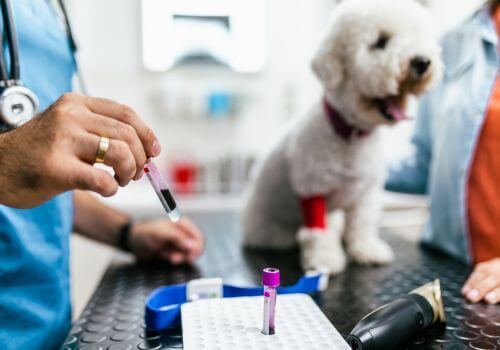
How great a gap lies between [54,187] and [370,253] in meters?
0.73

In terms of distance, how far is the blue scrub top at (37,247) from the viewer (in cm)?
57

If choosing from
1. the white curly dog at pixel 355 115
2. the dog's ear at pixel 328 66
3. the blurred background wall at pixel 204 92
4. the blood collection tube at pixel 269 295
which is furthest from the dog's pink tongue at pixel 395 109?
the blurred background wall at pixel 204 92

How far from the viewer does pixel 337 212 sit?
1036 mm

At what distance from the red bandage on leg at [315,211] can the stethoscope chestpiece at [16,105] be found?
22.2 inches

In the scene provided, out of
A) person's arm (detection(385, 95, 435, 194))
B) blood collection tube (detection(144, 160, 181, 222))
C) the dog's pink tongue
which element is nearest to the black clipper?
blood collection tube (detection(144, 160, 181, 222))

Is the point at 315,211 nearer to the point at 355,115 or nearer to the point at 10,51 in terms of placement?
the point at 355,115

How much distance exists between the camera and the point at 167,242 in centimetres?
91

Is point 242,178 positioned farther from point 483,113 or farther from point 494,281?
point 494,281

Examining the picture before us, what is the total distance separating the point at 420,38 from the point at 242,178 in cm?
140

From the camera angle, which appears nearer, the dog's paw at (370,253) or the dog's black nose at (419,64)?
the dog's black nose at (419,64)

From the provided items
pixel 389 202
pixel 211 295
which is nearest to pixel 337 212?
pixel 211 295

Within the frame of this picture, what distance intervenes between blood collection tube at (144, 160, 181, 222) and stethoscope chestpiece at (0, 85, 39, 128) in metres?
0.15

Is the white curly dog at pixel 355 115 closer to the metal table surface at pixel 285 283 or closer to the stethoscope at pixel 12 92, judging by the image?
the metal table surface at pixel 285 283

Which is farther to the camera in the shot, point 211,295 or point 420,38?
point 420,38
